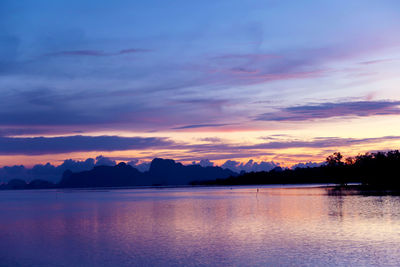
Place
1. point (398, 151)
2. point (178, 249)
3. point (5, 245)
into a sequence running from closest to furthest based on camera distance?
point (178, 249) → point (5, 245) → point (398, 151)

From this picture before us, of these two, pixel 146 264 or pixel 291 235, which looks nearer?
pixel 146 264

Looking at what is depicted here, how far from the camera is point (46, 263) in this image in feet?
112

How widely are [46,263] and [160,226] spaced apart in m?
25.2

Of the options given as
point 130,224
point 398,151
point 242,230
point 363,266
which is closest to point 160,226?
point 130,224

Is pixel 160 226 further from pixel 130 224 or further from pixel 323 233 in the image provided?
pixel 323 233

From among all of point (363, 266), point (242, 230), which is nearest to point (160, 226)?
point (242, 230)

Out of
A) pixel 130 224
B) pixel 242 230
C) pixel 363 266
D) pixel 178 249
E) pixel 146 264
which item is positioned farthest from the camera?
pixel 130 224

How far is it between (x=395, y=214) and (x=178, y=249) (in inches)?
1514

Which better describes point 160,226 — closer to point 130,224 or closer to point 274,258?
point 130,224

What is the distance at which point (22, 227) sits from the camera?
6228 cm

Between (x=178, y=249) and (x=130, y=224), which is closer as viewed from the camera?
(x=178, y=249)

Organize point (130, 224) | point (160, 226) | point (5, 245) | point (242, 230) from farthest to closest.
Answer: point (130, 224)
point (160, 226)
point (242, 230)
point (5, 245)

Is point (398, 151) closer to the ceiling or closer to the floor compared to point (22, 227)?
closer to the ceiling

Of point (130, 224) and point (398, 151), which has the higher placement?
point (398, 151)
